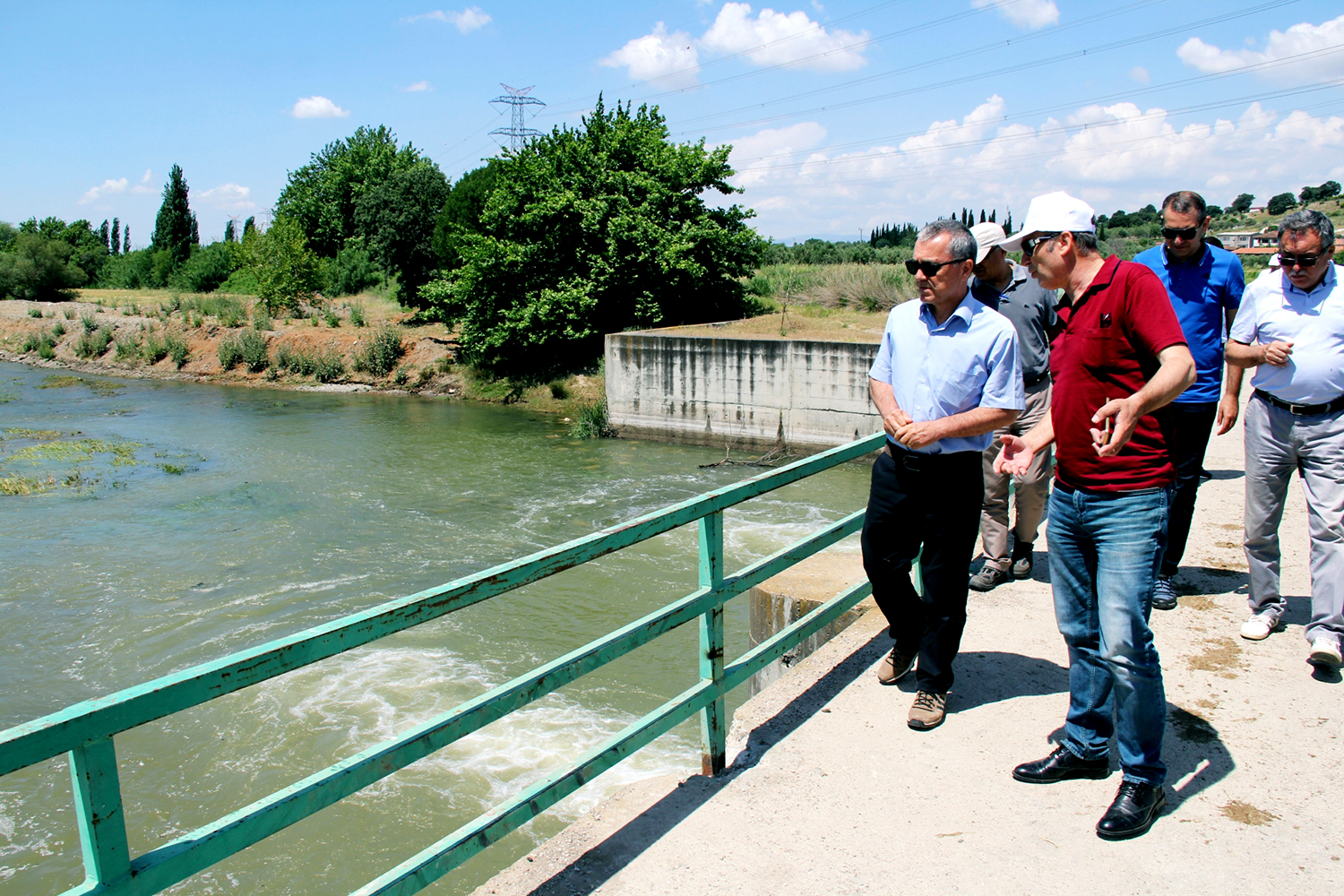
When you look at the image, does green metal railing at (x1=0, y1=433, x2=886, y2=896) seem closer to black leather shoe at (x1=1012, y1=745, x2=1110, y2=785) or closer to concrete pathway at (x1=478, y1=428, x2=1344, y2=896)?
concrete pathway at (x1=478, y1=428, x2=1344, y2=896)

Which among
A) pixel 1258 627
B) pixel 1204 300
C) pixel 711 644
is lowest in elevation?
pixel 1258 627

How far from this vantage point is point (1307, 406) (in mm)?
4285

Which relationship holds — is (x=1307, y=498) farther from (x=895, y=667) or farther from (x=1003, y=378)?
(x=895, y=667)

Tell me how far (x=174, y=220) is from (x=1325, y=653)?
3040 inches

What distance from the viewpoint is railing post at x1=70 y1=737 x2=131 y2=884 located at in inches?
68.8

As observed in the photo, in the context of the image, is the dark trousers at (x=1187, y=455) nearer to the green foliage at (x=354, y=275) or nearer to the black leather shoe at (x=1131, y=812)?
the black leather shoe at (x=1131, y=812)

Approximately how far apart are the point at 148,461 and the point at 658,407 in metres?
10.5

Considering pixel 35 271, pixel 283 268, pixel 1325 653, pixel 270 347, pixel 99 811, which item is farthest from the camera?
pixel 35 271

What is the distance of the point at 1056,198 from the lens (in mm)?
3203

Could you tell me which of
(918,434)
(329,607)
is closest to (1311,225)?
(918,434)

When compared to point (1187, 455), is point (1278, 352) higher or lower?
higher

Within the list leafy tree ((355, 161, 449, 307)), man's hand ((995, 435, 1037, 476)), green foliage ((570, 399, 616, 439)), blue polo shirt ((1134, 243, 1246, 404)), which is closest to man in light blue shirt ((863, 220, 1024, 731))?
man's hand ((995, 435, 1037, 476))

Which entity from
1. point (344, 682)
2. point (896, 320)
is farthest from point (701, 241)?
point (896, 320)

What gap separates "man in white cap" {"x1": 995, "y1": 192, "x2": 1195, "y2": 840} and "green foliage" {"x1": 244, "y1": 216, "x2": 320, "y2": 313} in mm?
38689
